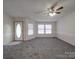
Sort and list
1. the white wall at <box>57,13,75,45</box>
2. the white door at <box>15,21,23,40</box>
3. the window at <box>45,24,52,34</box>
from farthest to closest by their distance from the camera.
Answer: the window at <box>45,24,52,34</box> < the white door at <box>15,21,23,40</box> < the white wall at <box>57,13,75,45</box>

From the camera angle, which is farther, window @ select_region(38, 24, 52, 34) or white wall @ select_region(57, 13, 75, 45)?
window @ select_region(38, 24, 52, 34)

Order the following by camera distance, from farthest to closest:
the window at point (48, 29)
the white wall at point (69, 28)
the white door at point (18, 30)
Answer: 1. the window at point (48, 29)
2. the white door at point (18, 30)
3. the white wall at point (69, 28)

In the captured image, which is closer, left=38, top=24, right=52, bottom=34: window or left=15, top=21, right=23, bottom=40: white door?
left=15, top=21, right=23, bottom=40: white door

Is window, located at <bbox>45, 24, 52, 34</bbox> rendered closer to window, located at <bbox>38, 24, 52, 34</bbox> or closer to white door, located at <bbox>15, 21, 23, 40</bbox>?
window, located at <bbox>38, 24, 52, 34</bbox>

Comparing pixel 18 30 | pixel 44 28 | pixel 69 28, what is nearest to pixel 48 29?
pixel 44 28

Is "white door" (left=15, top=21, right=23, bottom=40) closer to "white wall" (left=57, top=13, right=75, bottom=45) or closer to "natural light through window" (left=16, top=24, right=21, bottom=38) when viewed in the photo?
"natural light through window" (left=16, top=24, right=21, bottom=38)

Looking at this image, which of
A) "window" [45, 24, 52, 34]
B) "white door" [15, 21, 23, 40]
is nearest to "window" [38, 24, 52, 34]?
"window" [45, 24, 52, 34]

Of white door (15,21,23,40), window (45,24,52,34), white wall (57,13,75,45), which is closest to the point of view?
white wall (57,13,75,45)

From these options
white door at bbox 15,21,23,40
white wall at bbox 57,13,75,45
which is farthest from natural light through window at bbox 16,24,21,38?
white wall at bbox 57,13,75,45

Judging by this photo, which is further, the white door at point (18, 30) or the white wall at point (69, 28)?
the white door at point (18, 30)

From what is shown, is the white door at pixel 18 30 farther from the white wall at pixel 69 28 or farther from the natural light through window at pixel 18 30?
the white wall at pixel 69 28

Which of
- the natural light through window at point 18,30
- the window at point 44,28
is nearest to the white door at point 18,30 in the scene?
the natural light through window at point 18,30
